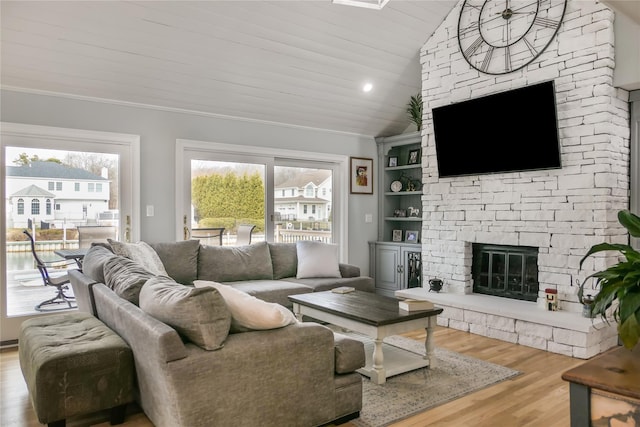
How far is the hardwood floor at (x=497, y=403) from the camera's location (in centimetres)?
258

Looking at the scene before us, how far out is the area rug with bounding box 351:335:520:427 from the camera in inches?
105

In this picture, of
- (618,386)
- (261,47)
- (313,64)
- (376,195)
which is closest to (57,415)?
(618,386)

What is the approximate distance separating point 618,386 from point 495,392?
1.76 meters

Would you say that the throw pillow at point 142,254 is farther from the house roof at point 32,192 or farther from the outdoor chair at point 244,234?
the outdoor chair at point 244,234

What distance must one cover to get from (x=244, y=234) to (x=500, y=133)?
10.0ft

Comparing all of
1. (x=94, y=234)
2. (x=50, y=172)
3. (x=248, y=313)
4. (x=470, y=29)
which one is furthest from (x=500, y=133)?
(x=50, y=172)

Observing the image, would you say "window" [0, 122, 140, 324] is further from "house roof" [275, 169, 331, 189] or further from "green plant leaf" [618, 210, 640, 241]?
"green plant leaf" [618, 210, 640, 241]

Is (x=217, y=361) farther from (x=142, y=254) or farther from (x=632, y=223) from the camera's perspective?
(x=142, y=254)

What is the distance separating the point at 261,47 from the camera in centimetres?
443

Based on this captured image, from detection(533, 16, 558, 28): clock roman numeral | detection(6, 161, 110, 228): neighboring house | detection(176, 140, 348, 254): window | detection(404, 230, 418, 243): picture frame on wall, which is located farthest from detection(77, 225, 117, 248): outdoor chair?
detection(533, 16, 558, 28): clock roman numeral

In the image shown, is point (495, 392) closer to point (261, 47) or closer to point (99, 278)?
point (99, 278)

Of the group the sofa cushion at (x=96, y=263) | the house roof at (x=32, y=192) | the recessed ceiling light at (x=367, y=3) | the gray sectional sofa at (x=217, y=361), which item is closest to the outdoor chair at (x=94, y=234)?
the house roof at (x=32, y=192)

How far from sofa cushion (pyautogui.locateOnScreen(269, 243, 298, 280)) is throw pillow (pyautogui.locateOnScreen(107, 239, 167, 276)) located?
4.11 ft

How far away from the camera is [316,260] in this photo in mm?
5070
